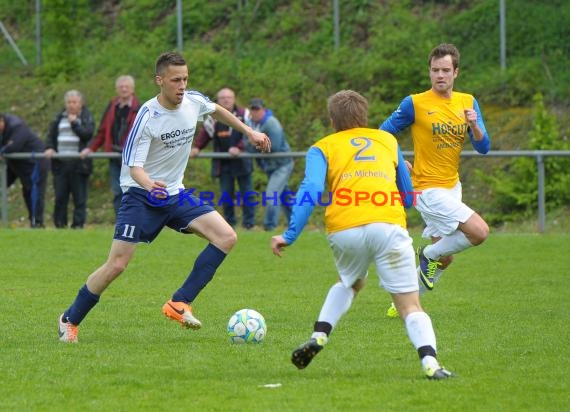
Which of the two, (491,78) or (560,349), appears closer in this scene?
(560,349)

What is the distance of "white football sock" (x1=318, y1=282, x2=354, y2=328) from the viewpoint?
7.22m

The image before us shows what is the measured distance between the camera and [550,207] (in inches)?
692

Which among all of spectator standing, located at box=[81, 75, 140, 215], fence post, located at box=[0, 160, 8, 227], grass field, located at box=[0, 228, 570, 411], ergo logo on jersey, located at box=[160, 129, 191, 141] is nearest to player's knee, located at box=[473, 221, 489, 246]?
grass field, located at box=[0, 228, 570, 411]

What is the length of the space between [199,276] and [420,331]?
2587 mm

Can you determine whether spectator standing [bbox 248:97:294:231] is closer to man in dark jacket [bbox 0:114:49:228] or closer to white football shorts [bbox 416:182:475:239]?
man in dark jacket [bbox 0:114:49:228]

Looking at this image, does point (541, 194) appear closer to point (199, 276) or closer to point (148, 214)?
point (199, 276)

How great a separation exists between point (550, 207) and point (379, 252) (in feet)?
36.1

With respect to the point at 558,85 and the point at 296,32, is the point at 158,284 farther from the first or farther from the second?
the point at 296,32

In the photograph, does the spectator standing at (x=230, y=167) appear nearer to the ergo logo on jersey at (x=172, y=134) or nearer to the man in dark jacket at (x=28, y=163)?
the man in dark jacket at (x=28, y=163)

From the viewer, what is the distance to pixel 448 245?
34.0ft

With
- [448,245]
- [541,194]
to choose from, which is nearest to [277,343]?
[448,245]

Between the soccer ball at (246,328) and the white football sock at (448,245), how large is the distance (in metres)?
2.32

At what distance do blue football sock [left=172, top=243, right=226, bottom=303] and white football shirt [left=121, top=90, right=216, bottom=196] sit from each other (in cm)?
54

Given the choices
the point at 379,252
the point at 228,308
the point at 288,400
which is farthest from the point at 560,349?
the point at 228,308
